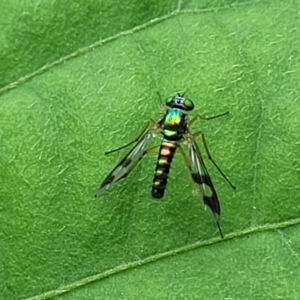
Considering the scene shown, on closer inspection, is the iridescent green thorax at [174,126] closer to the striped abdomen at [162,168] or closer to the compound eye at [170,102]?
the striped abdomen at [162,168]

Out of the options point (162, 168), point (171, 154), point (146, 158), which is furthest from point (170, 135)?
point (162, 168)

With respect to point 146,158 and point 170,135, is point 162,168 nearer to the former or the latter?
point 146,158

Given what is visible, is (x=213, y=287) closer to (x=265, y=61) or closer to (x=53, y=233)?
(x=53, y=233)

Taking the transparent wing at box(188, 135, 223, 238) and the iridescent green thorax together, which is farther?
the iridescent green thorax

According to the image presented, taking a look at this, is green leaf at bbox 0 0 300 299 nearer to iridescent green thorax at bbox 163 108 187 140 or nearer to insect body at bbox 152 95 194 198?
insect body at bbox 152 95 194 198

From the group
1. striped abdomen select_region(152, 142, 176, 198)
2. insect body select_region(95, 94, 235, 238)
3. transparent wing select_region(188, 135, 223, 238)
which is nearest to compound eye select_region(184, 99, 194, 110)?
insect body select_region(95, 94, 235, 238)

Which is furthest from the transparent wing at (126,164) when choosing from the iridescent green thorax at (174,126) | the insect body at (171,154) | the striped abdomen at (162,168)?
the iridescent green thorax at (174,126)

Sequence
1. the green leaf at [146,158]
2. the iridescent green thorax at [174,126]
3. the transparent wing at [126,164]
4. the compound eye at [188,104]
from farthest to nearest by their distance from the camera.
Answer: the iridescent green thorax at [174,126] < the compound eye at [188,104] < the transparent wing at [126,164] < the green leaf at [146,158]
